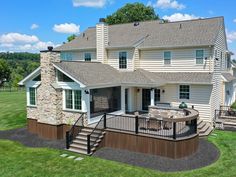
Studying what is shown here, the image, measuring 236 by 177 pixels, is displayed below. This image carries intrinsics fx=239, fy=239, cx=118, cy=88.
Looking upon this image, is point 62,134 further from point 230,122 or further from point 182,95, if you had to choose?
point 230,122

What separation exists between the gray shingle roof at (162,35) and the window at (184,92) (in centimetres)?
332

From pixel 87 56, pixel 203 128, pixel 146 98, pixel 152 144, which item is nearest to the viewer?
pixel 152 144

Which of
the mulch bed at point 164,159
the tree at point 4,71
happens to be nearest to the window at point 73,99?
the mulch bed at point 164,159

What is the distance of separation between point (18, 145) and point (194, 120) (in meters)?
10.6

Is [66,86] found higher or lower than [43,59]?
lower

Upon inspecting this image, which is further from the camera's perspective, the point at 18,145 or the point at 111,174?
the point at 18,145

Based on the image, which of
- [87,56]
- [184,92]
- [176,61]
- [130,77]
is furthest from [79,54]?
[184,92]

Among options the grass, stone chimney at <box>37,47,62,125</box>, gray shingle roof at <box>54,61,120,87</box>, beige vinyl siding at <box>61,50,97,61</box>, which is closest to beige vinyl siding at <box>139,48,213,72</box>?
gray shingle roof at <box>54,61,120,87</box>

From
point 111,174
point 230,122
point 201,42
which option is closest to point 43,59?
point 111,174

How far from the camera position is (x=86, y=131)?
46.9ft

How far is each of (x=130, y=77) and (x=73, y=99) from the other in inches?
221

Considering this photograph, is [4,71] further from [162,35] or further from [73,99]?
[73,99]

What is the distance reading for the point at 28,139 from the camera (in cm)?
1582

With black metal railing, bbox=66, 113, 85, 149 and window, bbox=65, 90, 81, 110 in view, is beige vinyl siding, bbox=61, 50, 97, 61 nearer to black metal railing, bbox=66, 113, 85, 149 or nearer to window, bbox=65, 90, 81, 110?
window, bbox=65, 90, 81, 110
